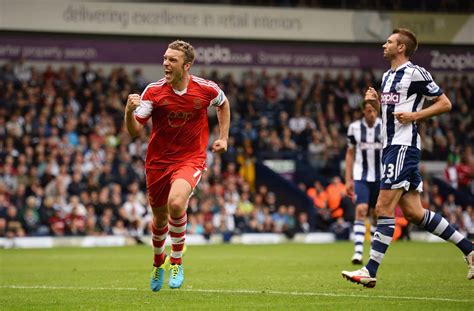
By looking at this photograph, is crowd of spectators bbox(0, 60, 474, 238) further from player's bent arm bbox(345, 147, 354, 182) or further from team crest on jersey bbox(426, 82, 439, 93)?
team crest on jersey bbox(426, 82, 439, 93)

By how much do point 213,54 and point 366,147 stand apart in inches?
682

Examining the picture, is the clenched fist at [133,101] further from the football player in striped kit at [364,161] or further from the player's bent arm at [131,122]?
the football player in striped kit at [364,161]

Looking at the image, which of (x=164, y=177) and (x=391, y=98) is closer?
(x=391, y=98)

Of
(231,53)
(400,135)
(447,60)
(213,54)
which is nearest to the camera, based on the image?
(400,135)

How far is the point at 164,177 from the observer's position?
11.0 meters

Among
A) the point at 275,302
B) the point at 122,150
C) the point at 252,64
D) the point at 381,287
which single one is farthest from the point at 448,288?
the point at 252,64

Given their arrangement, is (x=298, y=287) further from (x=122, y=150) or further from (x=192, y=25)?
(x=192, y=25)

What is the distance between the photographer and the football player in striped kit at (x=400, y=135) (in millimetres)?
10672

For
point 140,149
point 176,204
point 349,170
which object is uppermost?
point 176,204

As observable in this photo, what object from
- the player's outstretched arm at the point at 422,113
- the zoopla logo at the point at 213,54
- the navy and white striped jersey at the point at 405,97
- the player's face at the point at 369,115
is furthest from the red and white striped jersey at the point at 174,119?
the zoopla logo at the point at 213,54

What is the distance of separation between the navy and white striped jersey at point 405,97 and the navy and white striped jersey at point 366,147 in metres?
5.48

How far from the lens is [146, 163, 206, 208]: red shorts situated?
10906mm

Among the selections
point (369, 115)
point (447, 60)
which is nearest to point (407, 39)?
point (369, 115)

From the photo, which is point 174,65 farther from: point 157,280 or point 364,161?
point 364,161
